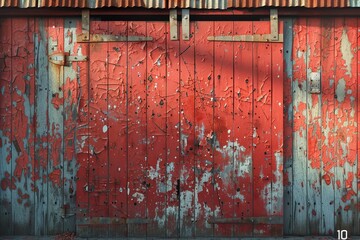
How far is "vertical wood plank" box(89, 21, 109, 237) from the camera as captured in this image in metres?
4.88

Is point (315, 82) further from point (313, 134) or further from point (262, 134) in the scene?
point (262, 134)

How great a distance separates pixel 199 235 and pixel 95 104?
1.82 m

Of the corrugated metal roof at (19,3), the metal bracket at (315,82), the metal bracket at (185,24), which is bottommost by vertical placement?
the metal bracket at (315,82)

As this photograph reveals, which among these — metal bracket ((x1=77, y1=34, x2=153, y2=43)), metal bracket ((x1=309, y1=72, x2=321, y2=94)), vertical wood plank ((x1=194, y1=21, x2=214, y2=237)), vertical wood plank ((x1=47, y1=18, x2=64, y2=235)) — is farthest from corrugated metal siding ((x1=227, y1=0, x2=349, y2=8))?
vertical wood plank ((x1=47, y1=18, x2=64, y2=235))

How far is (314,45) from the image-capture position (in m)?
4.95

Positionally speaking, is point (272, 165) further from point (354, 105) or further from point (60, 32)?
point (60, 32)

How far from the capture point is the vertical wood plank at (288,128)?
4.96 meters

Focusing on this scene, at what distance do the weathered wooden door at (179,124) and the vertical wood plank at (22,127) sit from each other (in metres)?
0.56

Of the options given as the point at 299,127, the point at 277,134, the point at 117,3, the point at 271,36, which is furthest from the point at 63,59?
A: the point at 299,127

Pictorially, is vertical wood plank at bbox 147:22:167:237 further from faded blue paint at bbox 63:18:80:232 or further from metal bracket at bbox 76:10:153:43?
faded blue paint at bbox 63:18:80:232

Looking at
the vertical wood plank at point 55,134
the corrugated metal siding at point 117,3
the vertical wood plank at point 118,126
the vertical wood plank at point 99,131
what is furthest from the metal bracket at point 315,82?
the vertical wood plank at point 55,134

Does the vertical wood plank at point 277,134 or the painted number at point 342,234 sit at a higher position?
the vertical wood plank at point 277,134

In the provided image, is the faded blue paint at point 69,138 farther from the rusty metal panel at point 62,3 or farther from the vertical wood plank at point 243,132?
the vertical wood plank at point 243,132

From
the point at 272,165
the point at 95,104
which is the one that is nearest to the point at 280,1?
the point at 272,165
